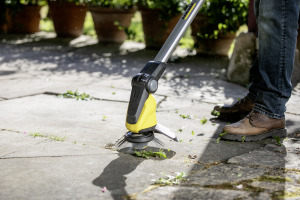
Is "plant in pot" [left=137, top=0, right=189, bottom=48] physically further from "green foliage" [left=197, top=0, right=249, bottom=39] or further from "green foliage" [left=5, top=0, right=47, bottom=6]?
"green foliage" [left=5, top=0, right=47, bottom=6]

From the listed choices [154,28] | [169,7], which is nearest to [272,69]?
[169,7]

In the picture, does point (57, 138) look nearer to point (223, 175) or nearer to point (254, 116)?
point (223, 175)

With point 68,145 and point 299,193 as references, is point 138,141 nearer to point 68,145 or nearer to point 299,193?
point 68,145

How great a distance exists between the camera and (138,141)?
6.22ft

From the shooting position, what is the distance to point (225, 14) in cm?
446

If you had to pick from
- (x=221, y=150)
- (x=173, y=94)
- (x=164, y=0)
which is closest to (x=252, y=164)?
(x=221, y=150)

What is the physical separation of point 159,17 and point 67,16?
173 centimetres

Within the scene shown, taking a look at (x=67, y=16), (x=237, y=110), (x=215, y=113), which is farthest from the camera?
(x=67, y=16)

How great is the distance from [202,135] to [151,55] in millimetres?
2828

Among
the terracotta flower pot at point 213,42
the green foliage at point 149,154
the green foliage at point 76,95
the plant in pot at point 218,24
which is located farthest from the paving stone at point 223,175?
the terracotta flower pot at point 213,42

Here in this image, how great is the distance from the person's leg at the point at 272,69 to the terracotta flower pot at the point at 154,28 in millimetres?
2926

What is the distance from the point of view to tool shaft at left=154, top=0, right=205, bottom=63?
195 centimetres

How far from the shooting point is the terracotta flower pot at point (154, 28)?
16.7ft

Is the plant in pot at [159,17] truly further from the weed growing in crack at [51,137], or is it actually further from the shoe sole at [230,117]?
the weed growing in crack at [51,137]
